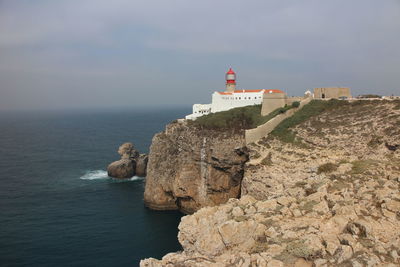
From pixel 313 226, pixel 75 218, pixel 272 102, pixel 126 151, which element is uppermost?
pixel 272 102

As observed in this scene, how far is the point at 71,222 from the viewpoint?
4475 cm

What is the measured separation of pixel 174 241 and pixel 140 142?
65389 millimetres

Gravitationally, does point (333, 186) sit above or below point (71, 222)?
above

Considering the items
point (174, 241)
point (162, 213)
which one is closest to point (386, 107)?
point (174, 241)

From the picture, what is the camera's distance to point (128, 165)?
6762 cm

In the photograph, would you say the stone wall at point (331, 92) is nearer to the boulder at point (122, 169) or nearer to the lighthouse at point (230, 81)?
the lighthouse at point (230, 81)

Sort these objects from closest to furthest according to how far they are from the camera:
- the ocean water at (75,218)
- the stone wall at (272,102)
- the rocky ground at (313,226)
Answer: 1. the rocky ground at (313,226)
2. the ocean water at (75,218)
3. the stone wall at (272,102)

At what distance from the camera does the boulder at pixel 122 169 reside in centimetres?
6612

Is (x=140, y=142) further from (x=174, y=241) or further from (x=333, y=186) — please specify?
(x=333, y=186)

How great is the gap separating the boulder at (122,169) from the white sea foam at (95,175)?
1589 mm

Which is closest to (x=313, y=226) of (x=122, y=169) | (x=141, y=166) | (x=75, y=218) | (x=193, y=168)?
(x=193, y=168)

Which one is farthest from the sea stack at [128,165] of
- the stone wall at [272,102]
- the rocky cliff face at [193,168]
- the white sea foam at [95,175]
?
the stone wall at [272,102]

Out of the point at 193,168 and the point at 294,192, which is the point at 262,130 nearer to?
the point at 193,168

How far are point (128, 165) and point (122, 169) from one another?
178 cm
